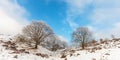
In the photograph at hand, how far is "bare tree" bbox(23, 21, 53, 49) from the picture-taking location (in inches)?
1278

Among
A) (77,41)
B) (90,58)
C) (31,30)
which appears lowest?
(90,58)

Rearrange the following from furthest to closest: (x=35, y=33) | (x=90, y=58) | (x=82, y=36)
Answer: (x=82, y=36) → (x=35, y=33) → (x=90, y=58)

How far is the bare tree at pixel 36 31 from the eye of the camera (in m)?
32.5

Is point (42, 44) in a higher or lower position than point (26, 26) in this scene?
lower

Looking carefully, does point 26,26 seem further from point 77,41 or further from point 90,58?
point 90,58

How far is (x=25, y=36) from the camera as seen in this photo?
33.0 m

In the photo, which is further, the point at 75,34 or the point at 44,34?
the point at 75,34

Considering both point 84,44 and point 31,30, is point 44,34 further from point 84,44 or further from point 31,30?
point 84,44

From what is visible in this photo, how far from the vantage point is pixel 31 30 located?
32.5m

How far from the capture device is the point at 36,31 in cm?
3250

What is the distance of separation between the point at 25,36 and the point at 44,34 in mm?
3788

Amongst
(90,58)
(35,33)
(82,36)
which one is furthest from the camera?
(82,36)

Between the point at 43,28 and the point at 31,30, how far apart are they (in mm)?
2398

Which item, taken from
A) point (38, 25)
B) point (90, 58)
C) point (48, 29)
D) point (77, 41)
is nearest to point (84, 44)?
point (77, 41)
